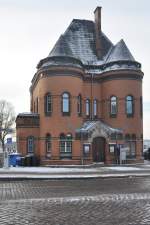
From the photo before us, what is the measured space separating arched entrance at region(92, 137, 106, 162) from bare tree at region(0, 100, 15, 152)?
56313mm

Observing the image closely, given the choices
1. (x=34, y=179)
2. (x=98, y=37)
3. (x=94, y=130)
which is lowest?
(x=34, y=179)

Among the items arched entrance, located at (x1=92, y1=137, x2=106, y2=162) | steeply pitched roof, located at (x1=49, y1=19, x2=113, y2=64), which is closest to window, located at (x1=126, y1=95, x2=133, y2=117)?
arched entrance, located at (x1=92, y1=137, x2=106, y2=162)

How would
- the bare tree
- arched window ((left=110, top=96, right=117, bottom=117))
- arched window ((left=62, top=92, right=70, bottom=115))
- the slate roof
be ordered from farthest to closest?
1. the bare tree
2. arched window ((left=110, top=96, right=117, bottom=117))
3. the slate roof
4. arched window ((left=62, top=92, right=70, bottom=115))

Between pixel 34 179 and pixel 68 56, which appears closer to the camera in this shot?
pixel 34 179

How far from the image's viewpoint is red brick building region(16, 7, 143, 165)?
4591 cm

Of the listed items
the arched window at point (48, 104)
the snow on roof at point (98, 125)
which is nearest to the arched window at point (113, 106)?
the snow on roof at point (98, 125)

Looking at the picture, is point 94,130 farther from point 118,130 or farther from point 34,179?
point 34,179

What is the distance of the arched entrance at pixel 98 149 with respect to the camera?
4706 centimetres

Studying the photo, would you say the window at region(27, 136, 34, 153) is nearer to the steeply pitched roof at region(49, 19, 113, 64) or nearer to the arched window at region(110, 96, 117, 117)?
the arched window at region(110, 96, 117, 117)

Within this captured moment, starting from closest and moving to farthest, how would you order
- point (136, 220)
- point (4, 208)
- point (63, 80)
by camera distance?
point (136, 220)
point (4, 208)
point (63, 80)

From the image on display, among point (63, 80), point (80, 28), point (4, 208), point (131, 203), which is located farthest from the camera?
point (80, 28)

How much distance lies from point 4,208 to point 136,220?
13.7 feet

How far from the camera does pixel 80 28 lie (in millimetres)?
53094

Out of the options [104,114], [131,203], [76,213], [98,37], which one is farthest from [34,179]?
[98,37]
